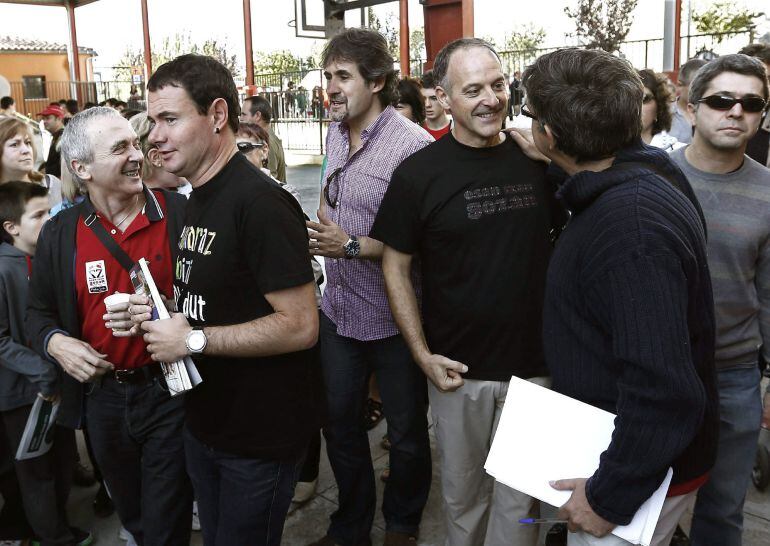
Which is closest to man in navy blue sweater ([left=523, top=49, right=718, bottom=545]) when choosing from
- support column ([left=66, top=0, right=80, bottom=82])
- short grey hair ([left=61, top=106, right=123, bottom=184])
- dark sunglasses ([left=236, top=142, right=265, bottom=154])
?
short grey hair ([left=61, top=106, right=123, bottom=184])

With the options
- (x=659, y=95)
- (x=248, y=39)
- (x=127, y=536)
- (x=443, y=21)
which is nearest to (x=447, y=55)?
(x=659, y=95)

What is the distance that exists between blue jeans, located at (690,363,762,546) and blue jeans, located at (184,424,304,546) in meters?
1.53

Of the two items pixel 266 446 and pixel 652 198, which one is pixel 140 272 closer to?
pixel 266 446

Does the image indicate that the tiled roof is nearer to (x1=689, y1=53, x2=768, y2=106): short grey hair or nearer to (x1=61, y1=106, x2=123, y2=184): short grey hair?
(x1=61, y1=106, x2=123, y2=184): short grey hair

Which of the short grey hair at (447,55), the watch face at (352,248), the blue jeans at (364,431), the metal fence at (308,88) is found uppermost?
the metal fence at (308,88)

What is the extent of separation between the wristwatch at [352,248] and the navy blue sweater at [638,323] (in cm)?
117

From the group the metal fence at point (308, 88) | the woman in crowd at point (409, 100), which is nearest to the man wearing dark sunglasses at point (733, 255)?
the woman in crowd at point (409, 100)

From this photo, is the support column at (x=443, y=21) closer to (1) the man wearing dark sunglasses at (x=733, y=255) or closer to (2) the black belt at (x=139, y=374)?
(1) the man wearing dark sunglasses at (x=733, y=255)

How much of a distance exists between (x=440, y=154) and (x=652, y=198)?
115 centimetres

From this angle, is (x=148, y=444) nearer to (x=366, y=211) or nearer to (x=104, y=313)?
(x=104, y=313)

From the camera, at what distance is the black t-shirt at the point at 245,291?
75.5 inches

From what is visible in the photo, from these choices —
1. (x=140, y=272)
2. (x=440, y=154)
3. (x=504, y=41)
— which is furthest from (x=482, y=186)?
(x=504, y=41)

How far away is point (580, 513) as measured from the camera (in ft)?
5.15

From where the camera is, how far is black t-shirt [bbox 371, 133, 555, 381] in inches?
95.7
